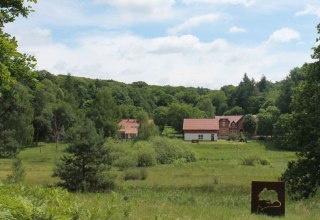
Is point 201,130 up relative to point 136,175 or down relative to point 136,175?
up

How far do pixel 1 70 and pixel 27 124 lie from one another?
8478 cm

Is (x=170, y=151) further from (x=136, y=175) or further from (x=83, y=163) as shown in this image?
(x=83, y=163)

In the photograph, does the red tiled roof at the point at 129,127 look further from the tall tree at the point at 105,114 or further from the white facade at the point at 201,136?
the white facade at the point at 201,136

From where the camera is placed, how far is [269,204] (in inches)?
507

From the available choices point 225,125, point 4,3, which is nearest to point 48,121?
point 225,125

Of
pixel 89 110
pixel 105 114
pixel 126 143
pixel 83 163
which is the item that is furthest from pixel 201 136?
pixel 83 163

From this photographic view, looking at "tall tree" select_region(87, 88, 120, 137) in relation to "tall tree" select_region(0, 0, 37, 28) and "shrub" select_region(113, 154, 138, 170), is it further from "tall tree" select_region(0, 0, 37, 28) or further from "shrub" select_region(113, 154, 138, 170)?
"tall tree" select_region(0, 0, 37, 28)

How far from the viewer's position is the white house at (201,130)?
119125mm

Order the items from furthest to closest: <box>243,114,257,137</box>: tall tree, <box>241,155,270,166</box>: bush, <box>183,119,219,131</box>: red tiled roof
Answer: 1. <box>243,114,257,137</box>: tall tree
2. <box>183,119,219,131</box>: red tiled roof
3. <box>241,155,270,166</box>: bush

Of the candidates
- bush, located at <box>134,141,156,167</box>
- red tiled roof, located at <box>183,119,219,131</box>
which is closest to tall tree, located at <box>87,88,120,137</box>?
red tiled roof, located at <box>183,119,219,131</box>

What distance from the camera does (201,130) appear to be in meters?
120

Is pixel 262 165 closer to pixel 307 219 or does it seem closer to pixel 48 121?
pixel 307 219

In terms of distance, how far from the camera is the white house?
119m

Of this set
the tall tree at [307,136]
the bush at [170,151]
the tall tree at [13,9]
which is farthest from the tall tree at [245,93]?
the tall tree at [13,9]
